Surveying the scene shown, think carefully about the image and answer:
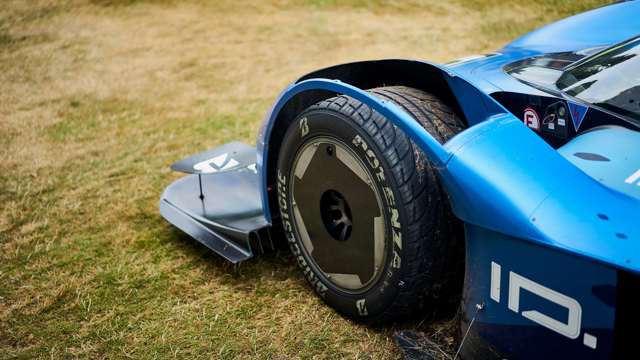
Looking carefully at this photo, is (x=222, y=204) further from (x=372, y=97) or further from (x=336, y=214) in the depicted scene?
(x=372, y=97)

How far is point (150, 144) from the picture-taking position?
4.36 m

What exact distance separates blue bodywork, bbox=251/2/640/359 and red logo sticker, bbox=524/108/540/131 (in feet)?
0.64

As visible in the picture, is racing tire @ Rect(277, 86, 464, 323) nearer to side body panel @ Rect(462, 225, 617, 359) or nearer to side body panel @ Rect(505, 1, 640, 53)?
side body panel @ Rect(462, 225, 617, 359)

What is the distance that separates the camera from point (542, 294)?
4.93 feet

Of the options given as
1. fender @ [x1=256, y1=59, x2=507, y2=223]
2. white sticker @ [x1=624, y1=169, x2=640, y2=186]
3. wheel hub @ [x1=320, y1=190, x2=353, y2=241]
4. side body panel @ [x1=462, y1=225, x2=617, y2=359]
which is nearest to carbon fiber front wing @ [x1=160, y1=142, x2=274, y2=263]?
fender @ [x1=256, y1=59, x2=507, y2=223]

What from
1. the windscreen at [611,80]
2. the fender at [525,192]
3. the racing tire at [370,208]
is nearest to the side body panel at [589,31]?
the windscreen at [611,80]

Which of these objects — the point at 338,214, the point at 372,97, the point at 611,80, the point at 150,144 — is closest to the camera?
the point at 372,97

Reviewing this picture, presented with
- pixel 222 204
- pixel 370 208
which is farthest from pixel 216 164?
pixel 370 208

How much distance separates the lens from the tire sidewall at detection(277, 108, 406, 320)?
6.20 feet

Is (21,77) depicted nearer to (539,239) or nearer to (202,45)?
(202,45)

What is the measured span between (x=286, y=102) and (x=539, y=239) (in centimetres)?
121

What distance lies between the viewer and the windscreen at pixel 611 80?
183cm

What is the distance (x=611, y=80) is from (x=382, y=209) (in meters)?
0.89

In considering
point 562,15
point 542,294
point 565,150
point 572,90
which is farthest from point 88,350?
point 562,15
